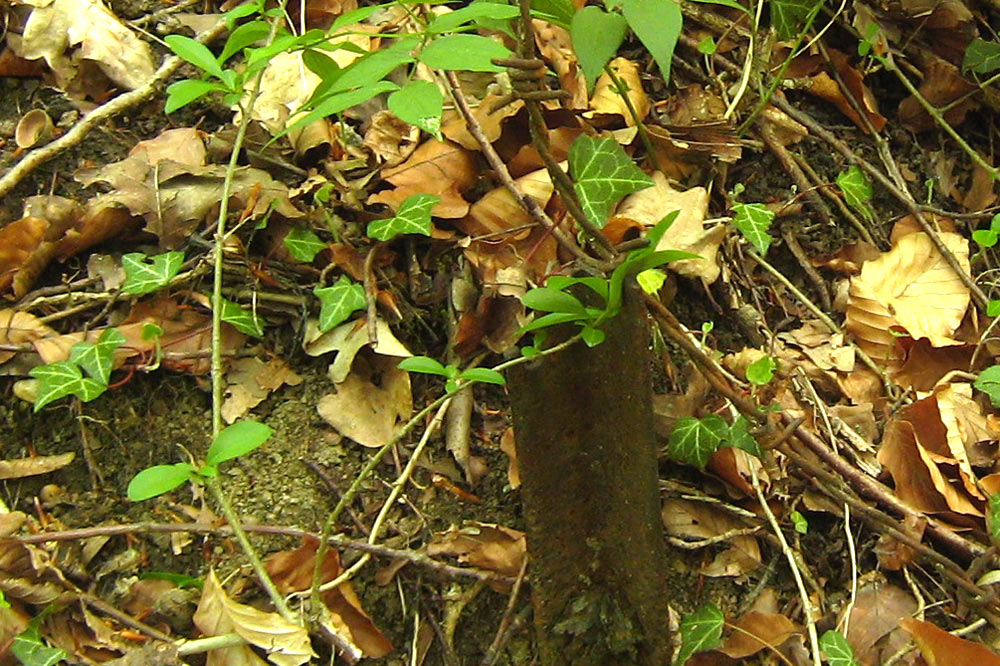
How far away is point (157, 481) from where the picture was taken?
125cm

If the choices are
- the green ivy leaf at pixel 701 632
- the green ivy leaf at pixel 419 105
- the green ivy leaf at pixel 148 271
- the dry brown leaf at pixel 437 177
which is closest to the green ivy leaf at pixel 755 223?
the dry brown leaf at pixel 437 177

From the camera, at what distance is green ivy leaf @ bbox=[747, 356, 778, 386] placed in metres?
1.64

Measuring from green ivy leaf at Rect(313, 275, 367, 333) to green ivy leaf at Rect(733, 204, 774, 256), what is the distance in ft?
2.61

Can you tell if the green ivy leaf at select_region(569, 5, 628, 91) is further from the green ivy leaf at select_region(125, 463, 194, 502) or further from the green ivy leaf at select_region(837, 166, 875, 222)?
the green ivy leaf at select_region(837, 166, 875, 222)

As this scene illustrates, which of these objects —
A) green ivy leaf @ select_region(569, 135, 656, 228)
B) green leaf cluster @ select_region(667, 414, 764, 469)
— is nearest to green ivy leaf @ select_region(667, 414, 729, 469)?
green leaf cluster @ select_region(667, 414, 764, 469)

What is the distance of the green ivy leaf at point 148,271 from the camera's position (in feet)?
5.36

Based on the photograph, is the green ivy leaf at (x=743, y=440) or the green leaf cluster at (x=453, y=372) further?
the green ivy leaf at (x=743, y=440)

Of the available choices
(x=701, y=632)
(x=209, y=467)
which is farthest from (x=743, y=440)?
(x=209, y=467)

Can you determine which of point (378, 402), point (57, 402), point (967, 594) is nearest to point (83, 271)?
point (57, 402)

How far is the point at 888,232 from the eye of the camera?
2080mm

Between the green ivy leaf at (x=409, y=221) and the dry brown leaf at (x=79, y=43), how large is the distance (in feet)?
2.39

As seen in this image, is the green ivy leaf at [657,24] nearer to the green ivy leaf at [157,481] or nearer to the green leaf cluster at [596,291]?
the green leaf cluster at [596,291]

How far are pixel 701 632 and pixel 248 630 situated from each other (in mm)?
726

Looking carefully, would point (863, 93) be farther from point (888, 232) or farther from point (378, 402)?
point (378, 402)
